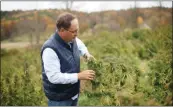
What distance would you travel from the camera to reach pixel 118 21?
9.83m

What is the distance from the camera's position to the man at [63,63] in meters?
2.85

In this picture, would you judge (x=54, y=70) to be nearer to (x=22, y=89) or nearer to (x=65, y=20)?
(x=65, y=20)

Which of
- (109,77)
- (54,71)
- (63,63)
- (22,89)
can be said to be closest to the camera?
(54,71)

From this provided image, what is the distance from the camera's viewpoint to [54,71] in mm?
2826

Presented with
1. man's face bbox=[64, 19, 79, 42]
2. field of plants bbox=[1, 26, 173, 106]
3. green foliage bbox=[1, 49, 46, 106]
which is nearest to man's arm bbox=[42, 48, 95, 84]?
man's face bbox=[64, 19, 79, 42]

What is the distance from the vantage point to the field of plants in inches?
146

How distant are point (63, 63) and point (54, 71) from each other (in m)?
0.21

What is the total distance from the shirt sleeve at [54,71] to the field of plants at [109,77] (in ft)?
1.98

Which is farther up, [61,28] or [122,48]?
[61,28]

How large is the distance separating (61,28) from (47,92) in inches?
26.7

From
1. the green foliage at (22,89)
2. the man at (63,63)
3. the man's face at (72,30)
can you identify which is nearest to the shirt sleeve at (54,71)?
the man at (63,63)

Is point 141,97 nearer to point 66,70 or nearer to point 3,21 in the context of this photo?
point 66,70

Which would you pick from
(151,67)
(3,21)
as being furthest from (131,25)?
(151,67)

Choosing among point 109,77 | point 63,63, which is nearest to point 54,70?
point 63,63
